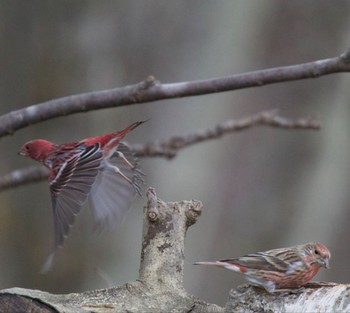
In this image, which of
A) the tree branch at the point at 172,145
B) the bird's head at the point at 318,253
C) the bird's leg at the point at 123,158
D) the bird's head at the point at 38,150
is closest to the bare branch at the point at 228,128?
the tree branch at the point at 172,145

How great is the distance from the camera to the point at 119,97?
5242 mm

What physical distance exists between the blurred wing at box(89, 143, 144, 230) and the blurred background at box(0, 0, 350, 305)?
336cm

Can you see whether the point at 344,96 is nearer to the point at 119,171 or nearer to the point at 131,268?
the point at 131,268

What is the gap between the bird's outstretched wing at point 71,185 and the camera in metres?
4.88

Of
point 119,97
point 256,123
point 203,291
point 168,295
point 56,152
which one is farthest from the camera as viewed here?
point 203,291

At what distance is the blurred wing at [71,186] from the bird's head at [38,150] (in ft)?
1.49

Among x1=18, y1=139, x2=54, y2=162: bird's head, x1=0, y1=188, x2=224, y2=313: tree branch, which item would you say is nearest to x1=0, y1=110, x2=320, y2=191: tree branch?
x1=18, y1=139, x2=54, y2=162: bird's head

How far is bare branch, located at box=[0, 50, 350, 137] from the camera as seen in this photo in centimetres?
500

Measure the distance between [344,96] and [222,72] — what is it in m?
1.50

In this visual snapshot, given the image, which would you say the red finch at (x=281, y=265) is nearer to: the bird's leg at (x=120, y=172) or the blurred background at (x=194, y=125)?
the bird's leg at (x=120, y=172)

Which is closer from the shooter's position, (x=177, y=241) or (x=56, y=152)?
(x=177, y=241)

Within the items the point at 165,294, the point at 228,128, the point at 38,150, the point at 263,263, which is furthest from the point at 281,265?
the point at 228,128

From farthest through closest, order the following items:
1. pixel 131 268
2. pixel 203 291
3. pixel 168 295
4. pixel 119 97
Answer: pixel 203 291
pixel 131 268
pixel 119 97
pixel 168 295

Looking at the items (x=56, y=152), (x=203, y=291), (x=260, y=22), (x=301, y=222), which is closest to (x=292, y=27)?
(x=260, y=22)
